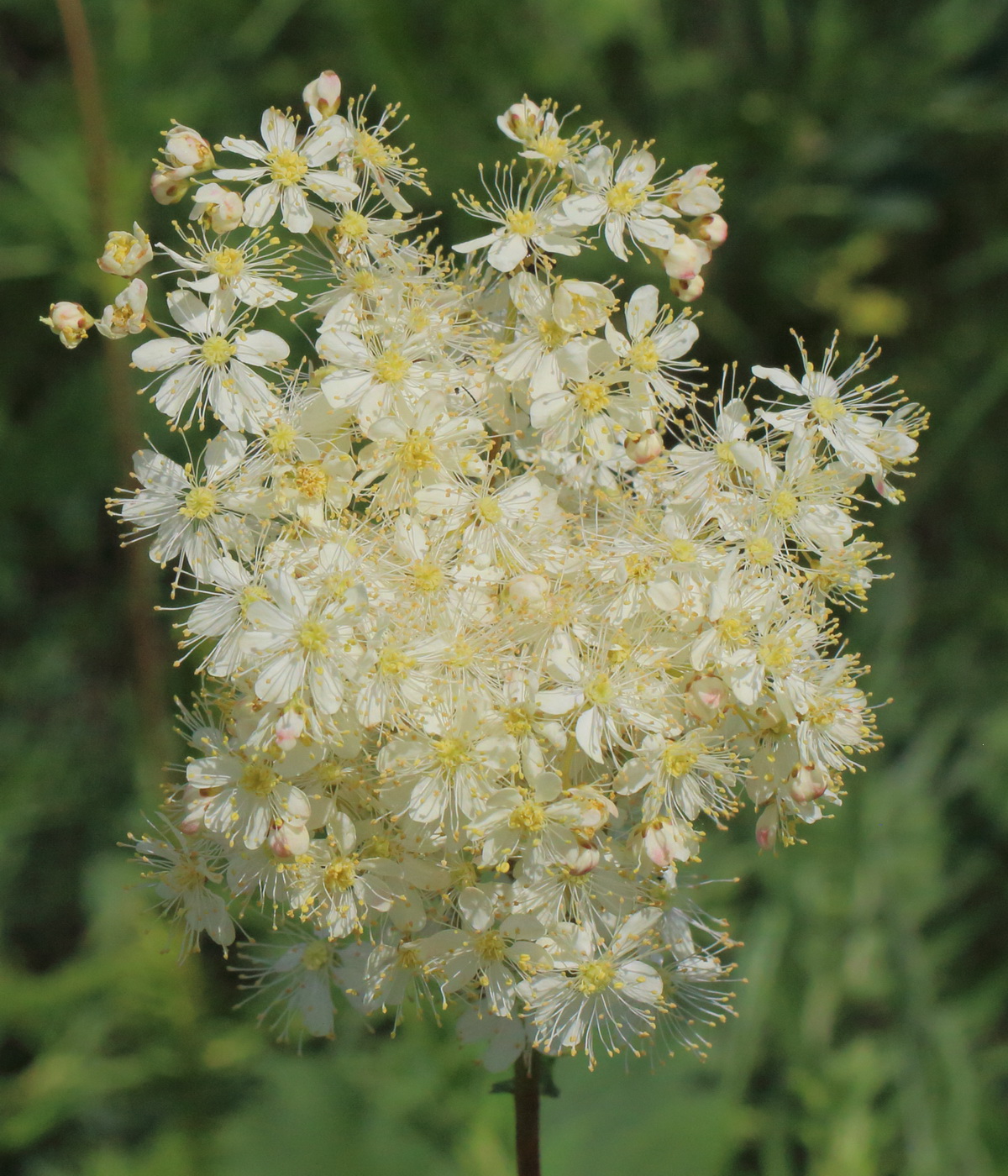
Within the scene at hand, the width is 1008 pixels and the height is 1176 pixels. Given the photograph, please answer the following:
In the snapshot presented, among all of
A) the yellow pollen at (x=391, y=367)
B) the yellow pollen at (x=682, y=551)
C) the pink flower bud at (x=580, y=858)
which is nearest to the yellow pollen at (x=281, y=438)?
the yellow pollen at (x=391, y=367)

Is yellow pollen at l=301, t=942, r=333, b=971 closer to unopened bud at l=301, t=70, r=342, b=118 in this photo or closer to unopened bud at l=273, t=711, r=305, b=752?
unopened bud at l=273, t=711, r=305, b=752

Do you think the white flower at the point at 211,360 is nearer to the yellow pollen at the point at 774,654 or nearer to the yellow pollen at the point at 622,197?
the yellow pollen at the point at 622,197

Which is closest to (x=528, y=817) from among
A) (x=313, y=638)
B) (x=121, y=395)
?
(x=313, y=638)

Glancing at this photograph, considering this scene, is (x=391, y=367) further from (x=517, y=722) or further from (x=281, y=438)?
(x=517, y=722)

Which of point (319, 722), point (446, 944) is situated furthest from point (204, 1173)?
point (319, 722)

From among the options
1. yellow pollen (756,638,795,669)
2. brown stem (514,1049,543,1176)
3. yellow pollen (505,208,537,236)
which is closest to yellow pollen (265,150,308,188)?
yellow pollen (505,208,537,236)

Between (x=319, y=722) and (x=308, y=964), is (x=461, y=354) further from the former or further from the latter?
(x=308, y=964)

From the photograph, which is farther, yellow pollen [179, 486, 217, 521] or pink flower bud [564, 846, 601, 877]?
yellow pollen [179, 486, 217, 521]
